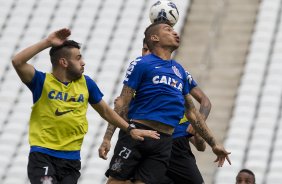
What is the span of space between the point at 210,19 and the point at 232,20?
0.43m

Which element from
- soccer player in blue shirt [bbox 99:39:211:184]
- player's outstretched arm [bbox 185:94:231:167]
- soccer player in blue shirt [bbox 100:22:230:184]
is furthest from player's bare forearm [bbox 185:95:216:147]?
soccer player in blue shirt [bbox 100:22:230:184]

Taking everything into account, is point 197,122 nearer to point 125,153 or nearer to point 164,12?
point 125,153

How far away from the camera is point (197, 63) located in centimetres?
1608

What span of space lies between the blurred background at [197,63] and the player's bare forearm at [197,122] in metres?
5.79

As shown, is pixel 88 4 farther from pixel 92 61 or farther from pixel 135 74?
pixel 135 74

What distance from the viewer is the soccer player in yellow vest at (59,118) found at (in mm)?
6914

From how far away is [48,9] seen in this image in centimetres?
1833

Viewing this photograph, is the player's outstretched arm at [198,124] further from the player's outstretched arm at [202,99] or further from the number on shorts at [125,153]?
the number on shorts at [125,153]

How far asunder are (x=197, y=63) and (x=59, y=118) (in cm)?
927

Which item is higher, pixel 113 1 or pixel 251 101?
pixel 113 1

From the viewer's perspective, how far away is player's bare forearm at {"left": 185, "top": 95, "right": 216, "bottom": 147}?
25.2 feet

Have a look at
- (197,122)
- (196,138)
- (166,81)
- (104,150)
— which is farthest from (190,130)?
(104,150)

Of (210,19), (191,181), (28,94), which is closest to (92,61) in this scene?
(28,94)

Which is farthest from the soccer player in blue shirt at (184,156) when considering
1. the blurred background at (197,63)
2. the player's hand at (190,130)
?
the blurred background at (197,63)
